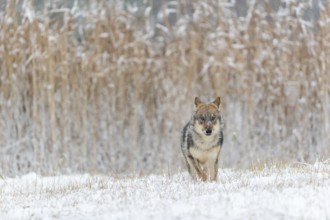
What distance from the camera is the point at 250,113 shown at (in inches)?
512

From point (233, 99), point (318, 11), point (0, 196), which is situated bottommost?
point (0, 196)

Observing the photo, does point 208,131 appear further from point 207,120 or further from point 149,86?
point 149,86

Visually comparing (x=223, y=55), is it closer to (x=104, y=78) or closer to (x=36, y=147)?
(x=104, y=78)

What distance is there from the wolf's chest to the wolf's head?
202 millimetres

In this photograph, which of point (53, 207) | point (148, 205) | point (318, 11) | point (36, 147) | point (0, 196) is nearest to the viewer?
point (148, 205)

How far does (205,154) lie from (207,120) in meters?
0.38

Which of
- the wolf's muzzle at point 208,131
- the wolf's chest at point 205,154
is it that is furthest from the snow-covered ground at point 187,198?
the wolf's muzzle at point 208,131

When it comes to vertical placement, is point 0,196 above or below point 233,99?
below

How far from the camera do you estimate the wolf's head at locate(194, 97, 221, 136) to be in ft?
30.2

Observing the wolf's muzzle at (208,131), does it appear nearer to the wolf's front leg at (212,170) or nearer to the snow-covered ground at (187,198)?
the wolf's front leg at (212,170)

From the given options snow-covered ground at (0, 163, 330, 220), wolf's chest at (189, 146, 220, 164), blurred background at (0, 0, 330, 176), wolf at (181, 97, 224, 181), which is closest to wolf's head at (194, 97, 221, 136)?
wolf at (181, 97, 224, 181)

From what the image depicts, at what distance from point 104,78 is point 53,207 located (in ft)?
17.9

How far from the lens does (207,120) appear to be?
9266 millimetres

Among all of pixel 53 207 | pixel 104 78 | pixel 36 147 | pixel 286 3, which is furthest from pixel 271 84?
pixel 53 207
